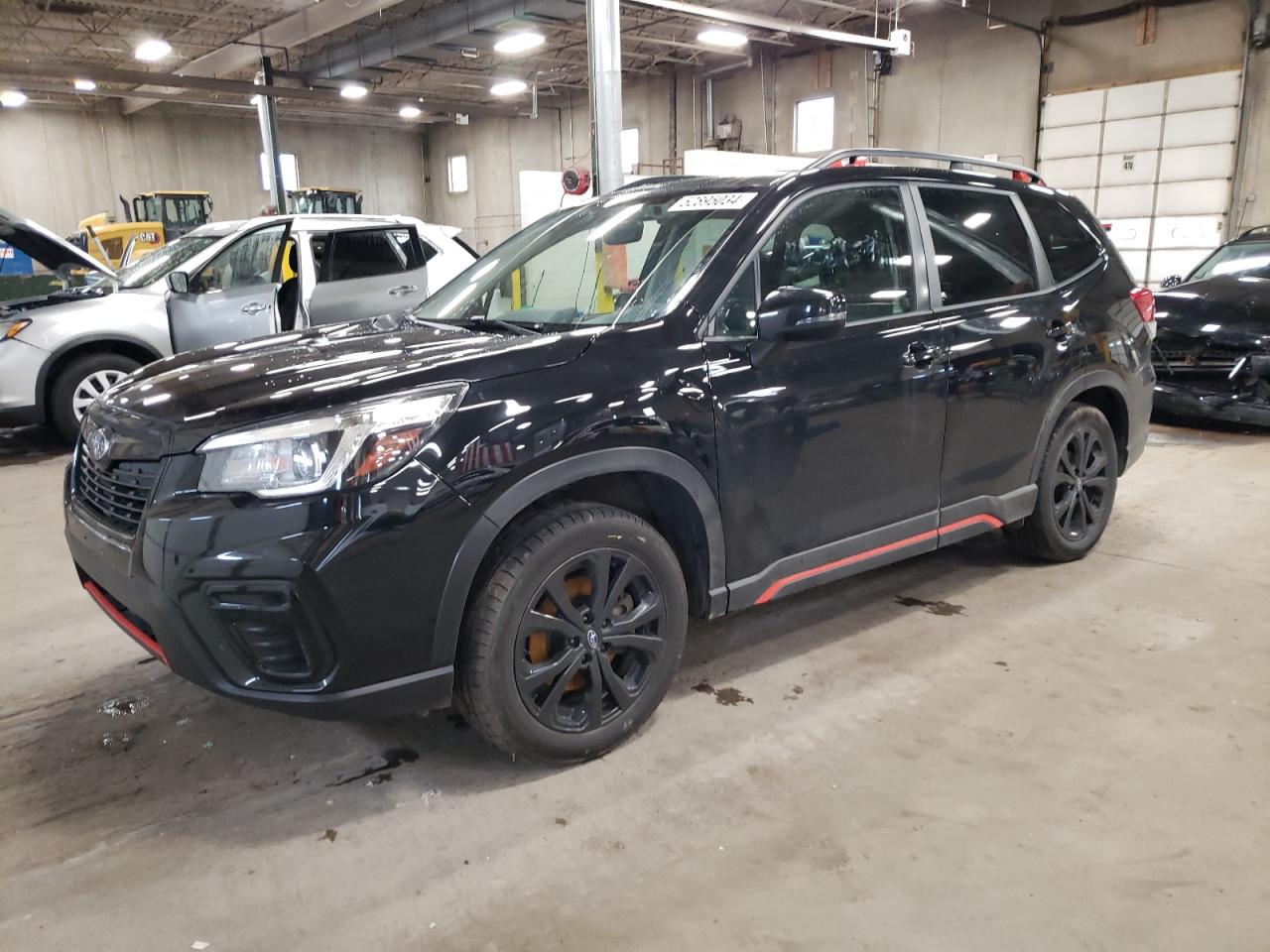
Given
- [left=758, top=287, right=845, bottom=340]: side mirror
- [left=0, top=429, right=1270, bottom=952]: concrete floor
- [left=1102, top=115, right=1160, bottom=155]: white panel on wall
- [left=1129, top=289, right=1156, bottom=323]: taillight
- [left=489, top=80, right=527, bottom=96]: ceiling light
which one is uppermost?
[left=489, top=80, right=527, bottom=96]: ceiling light

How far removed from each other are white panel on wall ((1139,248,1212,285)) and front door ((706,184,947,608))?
12.5 metres

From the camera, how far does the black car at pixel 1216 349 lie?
6.34m

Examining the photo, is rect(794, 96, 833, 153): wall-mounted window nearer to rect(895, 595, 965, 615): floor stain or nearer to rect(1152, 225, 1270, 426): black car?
rect(1152, 225, 1270, 426): black car

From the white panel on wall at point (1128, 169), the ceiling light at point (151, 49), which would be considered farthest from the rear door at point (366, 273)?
the ceiling light at point (151, 49)

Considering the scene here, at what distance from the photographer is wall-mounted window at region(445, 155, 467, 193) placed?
28.8 meters

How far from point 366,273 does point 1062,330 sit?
5.62 m

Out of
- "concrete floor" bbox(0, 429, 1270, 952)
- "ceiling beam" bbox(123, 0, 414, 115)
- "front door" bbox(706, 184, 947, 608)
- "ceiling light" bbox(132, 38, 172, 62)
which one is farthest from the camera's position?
"ceiling light" bbox(132, 38, 172, 62)

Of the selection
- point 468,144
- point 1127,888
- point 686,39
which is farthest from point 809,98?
point 1127,888

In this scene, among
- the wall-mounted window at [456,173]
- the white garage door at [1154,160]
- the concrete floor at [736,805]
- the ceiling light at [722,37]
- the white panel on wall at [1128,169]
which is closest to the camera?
the concrete floor at [736,805]

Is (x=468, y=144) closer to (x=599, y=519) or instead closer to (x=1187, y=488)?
(x=1187, y=488)

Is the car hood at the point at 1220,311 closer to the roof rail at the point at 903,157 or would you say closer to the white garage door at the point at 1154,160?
the roof rail at the point at 903,157

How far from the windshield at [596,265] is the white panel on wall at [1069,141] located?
13.3 meters

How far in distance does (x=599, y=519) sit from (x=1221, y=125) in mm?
14135

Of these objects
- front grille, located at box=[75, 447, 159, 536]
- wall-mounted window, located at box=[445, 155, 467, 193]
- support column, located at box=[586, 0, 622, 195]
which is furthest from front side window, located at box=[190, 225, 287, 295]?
wall-mounted window, located at box=[445, 155, 467, 193]
